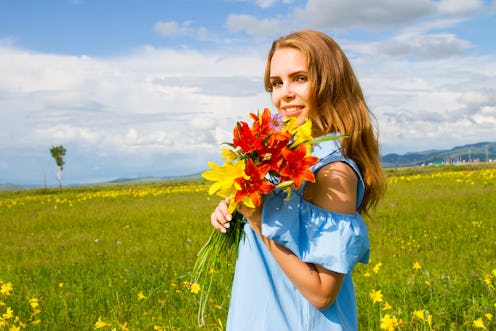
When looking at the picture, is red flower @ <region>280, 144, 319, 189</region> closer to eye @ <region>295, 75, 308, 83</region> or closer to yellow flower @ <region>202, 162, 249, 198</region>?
yellow flower @ <region>202, 162, 249, 198</region>

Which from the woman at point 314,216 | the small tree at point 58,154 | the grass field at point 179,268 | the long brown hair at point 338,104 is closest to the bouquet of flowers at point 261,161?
the woman at point 314,216

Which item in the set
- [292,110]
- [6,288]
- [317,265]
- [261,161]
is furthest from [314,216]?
[6,288]

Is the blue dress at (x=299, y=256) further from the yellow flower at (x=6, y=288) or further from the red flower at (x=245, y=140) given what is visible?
the yellow flower at (x=6, y=288)

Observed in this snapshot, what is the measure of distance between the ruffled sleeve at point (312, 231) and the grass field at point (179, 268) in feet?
3.11

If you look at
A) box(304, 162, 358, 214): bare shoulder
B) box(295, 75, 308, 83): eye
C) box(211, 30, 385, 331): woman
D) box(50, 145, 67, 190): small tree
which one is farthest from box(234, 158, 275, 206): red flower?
box(50, 145, 67, 190): small tree

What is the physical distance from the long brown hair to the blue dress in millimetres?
120

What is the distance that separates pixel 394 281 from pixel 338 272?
3.54m

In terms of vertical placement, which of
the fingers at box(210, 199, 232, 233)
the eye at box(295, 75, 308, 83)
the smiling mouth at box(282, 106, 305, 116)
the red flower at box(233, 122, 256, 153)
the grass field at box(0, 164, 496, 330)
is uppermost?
the eye at box(295, 75, 308, 83)

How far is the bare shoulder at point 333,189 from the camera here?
1.67 metres

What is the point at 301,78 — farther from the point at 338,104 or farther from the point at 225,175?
the point at 225,175

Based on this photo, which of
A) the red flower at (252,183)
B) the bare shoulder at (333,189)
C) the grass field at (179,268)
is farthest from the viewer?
the grass field at (179,268)

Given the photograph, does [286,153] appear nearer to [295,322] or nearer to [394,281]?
[295,322]

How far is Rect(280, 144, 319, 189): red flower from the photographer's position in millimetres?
1480

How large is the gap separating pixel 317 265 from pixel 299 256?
0.08 metres
